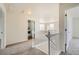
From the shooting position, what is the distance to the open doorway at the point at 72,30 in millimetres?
2502

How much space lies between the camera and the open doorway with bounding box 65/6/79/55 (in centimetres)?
250

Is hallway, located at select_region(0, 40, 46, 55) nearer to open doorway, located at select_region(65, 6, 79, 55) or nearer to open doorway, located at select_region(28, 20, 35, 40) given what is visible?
open doorway, located at select_region(28, 20, 35, 40)

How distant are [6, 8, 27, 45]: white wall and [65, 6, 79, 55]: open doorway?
93 centimetres

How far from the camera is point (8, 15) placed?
2533mm

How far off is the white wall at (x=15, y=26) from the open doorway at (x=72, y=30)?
927 millimetres

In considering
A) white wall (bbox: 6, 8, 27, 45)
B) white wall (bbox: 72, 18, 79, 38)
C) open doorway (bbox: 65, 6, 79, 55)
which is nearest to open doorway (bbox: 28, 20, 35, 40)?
white wall (bbox: 6, 8, 27, 45)

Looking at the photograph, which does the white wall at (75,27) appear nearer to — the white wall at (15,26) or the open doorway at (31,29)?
the open doorway at (31,29)

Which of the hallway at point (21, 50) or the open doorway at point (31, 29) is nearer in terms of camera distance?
the hallway at point (21, 50)

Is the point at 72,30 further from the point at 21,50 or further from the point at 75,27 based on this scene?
the point at 21,50

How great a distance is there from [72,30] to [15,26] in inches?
48.4

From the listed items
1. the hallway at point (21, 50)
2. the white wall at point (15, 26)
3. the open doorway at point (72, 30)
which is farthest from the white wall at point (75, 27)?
the white wall at point (15, 26)

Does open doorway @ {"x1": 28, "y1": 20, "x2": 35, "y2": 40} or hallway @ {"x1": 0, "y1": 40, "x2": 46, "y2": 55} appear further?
open doorway @ {"x1": 28, "y1": 20, "x2": 35, "y2": 40}

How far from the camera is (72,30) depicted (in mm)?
2531
